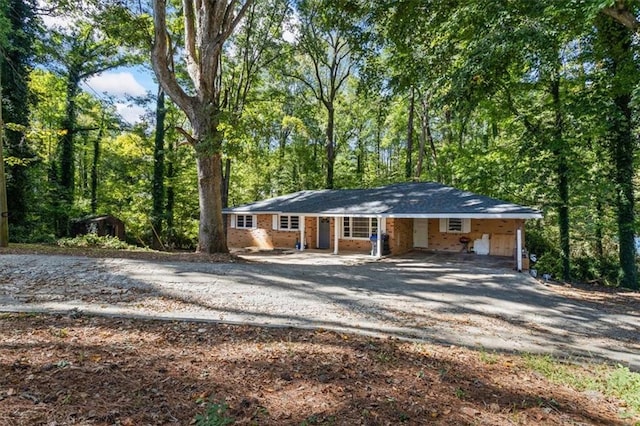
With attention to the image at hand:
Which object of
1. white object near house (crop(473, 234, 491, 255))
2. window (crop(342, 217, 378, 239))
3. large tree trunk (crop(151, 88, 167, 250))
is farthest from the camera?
large tree trunk (crop(151, 88, 167, 250))

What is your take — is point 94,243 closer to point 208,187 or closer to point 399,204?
point 208,187

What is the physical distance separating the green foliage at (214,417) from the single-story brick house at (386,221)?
1177cm

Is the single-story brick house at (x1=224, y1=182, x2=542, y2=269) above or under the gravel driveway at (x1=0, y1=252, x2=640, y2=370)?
above

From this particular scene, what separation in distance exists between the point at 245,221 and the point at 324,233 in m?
4.74

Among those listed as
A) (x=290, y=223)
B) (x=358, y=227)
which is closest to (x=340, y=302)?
(x=358, y=227)

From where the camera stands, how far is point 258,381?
118 inches

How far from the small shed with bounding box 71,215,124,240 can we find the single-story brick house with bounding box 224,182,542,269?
5728mm

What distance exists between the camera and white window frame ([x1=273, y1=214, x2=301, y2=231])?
1902cm

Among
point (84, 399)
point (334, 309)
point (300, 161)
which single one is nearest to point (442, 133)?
point (300, 161)

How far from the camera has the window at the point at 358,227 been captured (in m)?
17.0

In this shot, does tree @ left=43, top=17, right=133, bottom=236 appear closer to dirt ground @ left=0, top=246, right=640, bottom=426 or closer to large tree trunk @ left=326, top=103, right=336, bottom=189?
large tree trunk @ left=326, top=103, right=336, bottom=189

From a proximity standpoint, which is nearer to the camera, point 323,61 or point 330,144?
point 323,61

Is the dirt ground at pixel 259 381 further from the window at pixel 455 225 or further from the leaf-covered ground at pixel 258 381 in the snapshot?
the window at pixel 455 225

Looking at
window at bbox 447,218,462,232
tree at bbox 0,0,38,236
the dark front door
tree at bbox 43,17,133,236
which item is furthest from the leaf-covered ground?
tree at bbox 43,17,133,236
